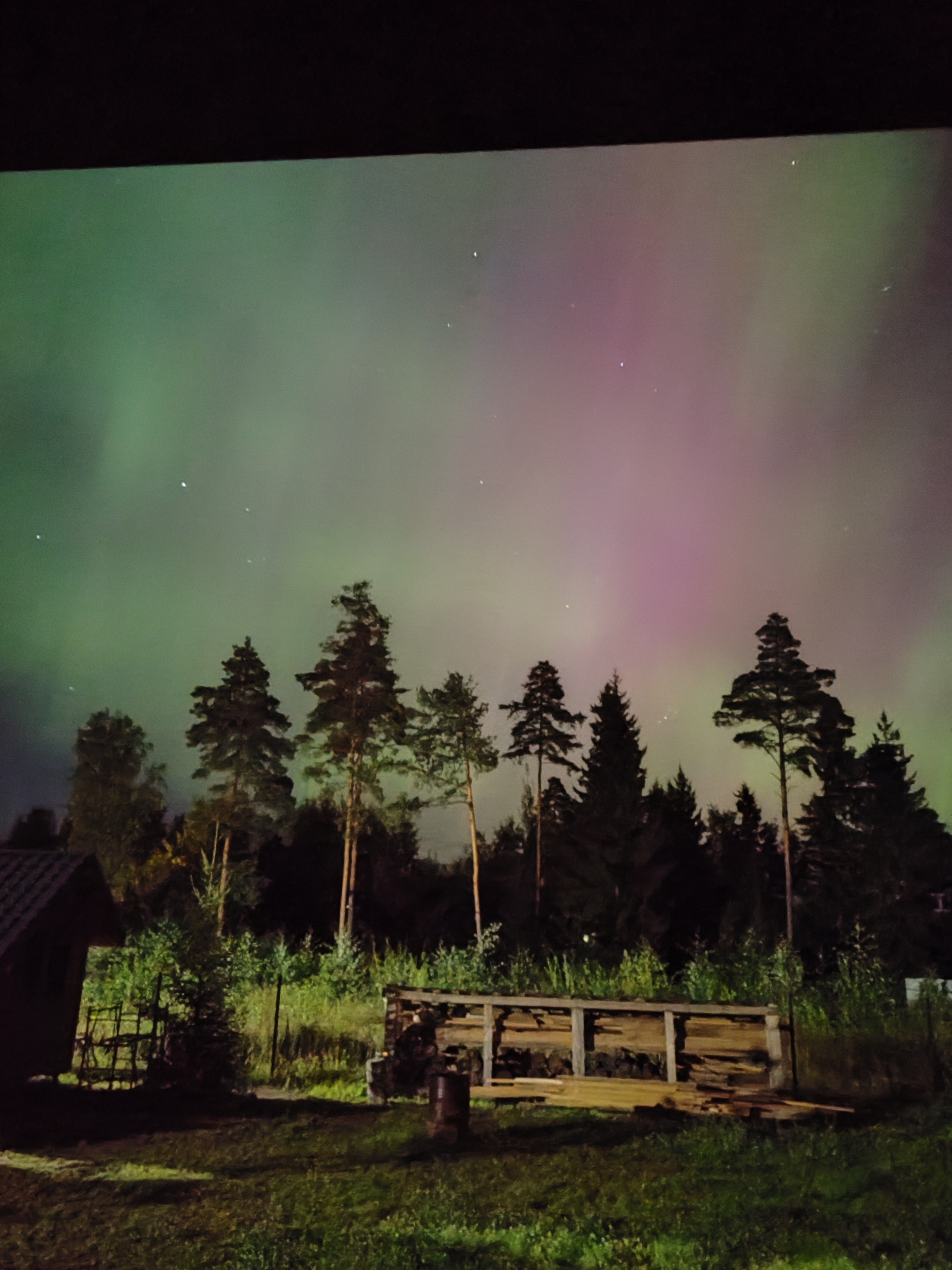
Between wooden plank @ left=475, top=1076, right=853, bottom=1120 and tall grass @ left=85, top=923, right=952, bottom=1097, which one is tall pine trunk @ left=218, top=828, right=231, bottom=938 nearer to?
tall grass @ left=85, top=923, right=952, bottom=1097

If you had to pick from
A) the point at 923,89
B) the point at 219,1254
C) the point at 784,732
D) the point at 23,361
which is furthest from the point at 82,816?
the point at 923,89

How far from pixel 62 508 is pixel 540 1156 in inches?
95.8

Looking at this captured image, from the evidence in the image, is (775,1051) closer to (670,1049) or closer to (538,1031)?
(670,1049)

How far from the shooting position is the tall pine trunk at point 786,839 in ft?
8.93

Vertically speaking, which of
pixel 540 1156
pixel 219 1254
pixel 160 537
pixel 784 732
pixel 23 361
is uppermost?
pixel 23 361

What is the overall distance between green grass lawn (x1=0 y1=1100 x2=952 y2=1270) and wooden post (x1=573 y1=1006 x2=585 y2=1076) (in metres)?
0.12

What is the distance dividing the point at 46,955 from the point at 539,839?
1414 mm

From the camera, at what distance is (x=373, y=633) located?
303 cm

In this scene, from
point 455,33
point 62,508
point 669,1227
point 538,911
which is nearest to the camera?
point 669,1227

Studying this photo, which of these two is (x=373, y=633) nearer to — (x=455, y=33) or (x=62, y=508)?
(x=62, y=508)

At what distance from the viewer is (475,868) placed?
2.84m

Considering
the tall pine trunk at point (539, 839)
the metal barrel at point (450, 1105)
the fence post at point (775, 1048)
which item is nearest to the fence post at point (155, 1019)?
the metal barrel at point (450, 1105)

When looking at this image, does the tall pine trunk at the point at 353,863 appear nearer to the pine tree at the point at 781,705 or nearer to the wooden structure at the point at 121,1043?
the wooden structure at the point at 121,1043

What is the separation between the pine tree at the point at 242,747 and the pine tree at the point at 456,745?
0.41 m
